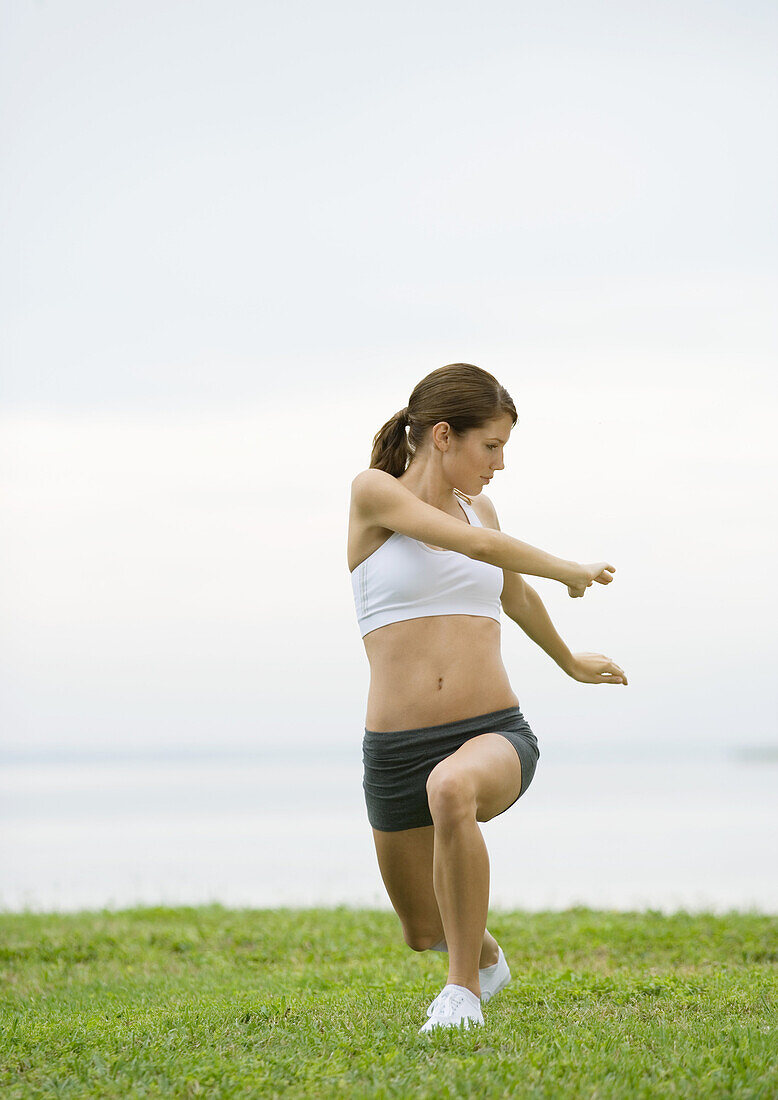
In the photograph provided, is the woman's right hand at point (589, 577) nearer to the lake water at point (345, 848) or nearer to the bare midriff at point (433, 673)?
the bare midriff at point (433, 673)

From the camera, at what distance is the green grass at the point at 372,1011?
111 inches

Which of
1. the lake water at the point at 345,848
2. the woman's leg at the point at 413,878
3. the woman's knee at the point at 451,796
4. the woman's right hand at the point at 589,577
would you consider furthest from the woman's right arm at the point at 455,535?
the lake water at the point at 345,848

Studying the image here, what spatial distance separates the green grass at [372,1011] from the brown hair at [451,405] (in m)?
1.92

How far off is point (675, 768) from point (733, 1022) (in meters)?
26.3

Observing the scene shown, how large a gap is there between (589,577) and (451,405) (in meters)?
0.76

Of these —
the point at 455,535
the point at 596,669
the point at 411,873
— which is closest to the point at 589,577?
the point at 455,535

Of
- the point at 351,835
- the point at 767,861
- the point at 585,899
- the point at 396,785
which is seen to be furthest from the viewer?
the point at 351,835

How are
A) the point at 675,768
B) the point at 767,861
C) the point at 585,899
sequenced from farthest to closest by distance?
the point at 675,768 → the point at 767,861 → the point at 585,899

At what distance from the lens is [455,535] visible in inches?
144

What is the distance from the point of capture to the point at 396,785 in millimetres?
3855

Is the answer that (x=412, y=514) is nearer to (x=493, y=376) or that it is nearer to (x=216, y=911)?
(x=493, y=376)

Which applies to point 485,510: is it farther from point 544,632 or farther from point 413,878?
point 413,878

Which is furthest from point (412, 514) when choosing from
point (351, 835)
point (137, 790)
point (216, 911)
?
point (137, 790)

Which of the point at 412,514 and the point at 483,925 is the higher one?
the point at 412,514
